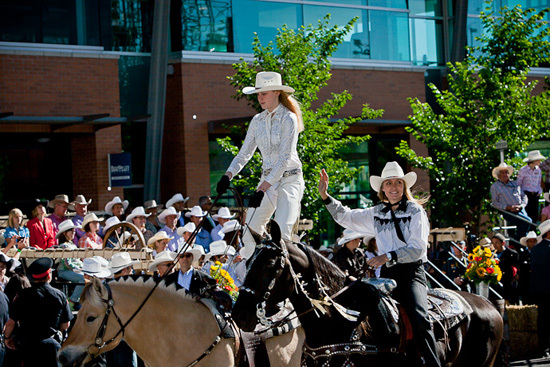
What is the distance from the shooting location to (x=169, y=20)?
2184 cm

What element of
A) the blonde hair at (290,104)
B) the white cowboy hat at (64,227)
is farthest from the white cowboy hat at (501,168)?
the blonde hair at (290,104)

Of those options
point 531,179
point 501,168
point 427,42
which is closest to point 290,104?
point 501,168

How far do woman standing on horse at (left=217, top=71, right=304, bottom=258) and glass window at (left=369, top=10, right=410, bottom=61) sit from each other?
17293mm

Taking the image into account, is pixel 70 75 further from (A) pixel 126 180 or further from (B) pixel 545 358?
(B) pixel 545 358

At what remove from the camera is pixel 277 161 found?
809 centimetres

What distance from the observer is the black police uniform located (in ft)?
32.0

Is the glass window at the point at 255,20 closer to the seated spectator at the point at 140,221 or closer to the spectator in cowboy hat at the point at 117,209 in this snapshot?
the spectator in cowboy hat at the point at 117,209

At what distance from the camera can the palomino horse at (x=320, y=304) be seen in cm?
688

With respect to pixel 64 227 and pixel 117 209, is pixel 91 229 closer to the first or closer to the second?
pixel 64 227

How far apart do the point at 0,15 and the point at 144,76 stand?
12.9 ft

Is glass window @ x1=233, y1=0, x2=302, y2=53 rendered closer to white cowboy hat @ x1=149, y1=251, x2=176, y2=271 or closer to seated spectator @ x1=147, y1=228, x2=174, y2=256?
seated spectator @ x1=147, y1=228, x2=174, y2=256

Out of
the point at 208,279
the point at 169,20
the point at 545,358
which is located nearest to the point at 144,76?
the point at 169,20

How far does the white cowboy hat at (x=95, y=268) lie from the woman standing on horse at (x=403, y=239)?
10.8 ft

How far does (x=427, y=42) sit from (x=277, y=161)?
20.1 m
